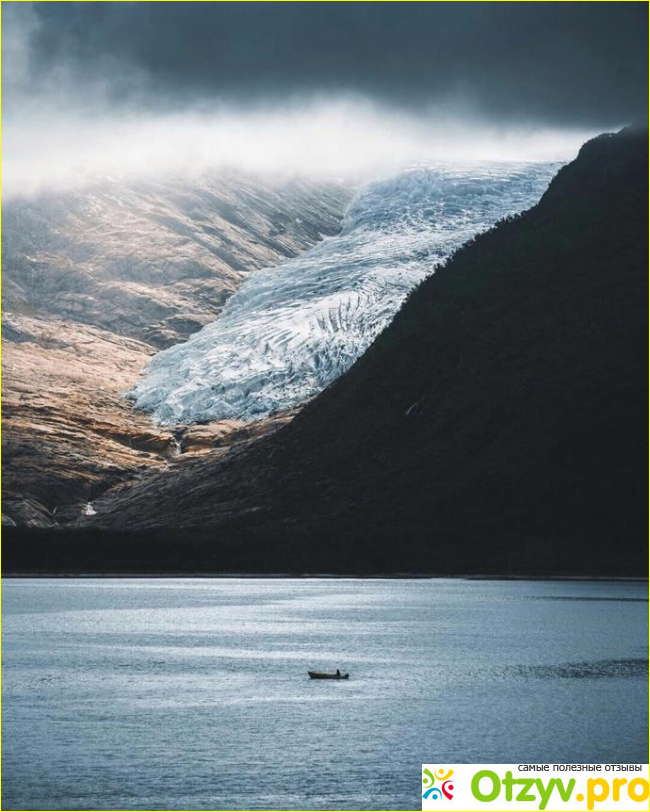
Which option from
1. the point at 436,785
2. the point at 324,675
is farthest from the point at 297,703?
the point at 436,785

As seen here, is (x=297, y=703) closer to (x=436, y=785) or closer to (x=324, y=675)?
(x=324, y=675)

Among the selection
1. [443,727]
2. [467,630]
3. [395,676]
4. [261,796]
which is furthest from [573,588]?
[261,796]

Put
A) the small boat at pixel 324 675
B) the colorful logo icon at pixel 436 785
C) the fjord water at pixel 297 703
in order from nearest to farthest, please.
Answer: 1. the colorful logo icon at pixel 436 785
2. the fjord water at pixel 297 703
3. the small boat at pixel 324 675

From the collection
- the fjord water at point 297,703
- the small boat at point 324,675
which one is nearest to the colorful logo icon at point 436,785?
the fjord water at point 297,703

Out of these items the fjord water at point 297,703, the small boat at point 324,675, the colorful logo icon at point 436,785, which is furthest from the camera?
the small boat at point 324,675

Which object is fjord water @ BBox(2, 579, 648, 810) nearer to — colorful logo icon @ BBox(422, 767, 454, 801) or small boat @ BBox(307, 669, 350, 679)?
small boat @ BBox(307, 669, 350, 679)

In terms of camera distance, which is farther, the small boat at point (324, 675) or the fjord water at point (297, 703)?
the small boat at point (324, 675)

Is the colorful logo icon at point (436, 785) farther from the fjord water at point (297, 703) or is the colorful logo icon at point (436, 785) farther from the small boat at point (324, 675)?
the small boat at point (324, 675)

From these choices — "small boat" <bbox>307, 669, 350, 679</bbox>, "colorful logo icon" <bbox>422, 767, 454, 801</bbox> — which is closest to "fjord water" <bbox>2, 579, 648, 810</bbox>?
"small boat" <bbox>307, 669, 350, 679</bbox>
